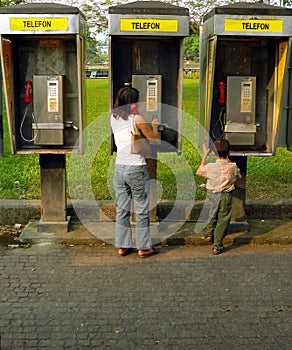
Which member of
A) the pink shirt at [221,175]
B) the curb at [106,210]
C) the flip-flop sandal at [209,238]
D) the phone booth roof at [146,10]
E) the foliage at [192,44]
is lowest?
the flip-flop sandal at [209,238]

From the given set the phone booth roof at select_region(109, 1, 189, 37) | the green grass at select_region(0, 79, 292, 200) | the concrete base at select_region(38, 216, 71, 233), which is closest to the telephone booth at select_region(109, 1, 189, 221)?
the phone booth roof at select_region(109, 1, 189, 37)

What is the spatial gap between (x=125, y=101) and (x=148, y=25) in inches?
28.8

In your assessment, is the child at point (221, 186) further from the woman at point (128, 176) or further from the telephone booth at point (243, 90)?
the woman at point (128, 176)

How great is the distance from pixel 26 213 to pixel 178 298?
239cm

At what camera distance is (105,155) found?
959 cm

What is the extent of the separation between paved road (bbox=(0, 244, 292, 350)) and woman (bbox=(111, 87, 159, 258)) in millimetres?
176

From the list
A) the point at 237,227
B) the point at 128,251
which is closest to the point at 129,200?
the point at 128,251

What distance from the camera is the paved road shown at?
3797 mm

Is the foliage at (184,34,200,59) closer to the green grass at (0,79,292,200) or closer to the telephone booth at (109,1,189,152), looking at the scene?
the green grass at (0,79,292,200)

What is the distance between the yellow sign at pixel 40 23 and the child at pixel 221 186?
1761mm

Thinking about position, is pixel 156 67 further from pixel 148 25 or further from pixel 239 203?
pixel 239 203

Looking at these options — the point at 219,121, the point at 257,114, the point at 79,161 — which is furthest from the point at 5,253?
the point at 79,161

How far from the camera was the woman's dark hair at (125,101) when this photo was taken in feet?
16.9

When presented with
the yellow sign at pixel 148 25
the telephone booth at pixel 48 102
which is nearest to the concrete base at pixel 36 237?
the telephone booth at pixel 48 102
